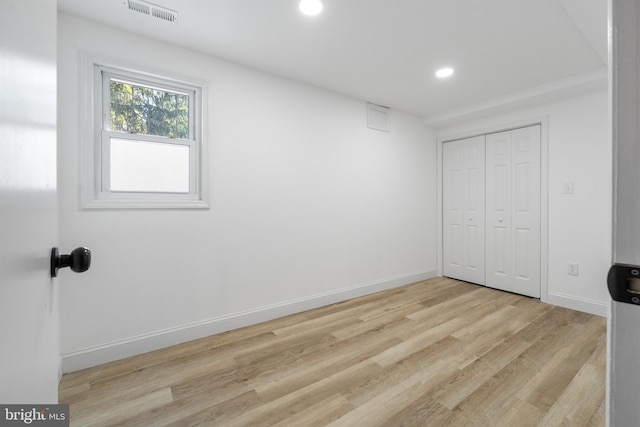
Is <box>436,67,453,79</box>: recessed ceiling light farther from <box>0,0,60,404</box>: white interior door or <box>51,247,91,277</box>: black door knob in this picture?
<box>51,247,91,277</box>: black door knob

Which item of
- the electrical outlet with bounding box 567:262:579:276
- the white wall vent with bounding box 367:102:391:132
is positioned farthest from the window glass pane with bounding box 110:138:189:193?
the electrical outlet with bounding box 567:262:579:276

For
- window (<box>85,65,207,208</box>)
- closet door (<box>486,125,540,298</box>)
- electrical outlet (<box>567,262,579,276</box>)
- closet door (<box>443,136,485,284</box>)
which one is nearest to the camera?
window (<box>85,65,207,208</box>)

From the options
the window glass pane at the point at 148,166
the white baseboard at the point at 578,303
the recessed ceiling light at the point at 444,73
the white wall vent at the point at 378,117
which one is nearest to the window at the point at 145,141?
the window glass pane at the point at 148,166

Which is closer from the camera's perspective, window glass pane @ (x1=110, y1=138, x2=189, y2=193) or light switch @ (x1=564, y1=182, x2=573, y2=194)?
window glass pane @ (x1=110, y1=138, x2=189, y2=193)

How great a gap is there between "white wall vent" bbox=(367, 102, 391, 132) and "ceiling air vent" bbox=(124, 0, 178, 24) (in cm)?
219

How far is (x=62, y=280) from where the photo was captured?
5.92ft

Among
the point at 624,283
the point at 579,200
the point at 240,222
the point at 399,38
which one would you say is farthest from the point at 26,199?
the point at 579,200

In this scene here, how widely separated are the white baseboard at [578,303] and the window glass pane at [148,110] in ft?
13.3

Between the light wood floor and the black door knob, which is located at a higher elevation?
the black door knob

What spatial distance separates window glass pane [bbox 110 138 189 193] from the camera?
2.02 m

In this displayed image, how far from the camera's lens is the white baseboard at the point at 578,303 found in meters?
2.69

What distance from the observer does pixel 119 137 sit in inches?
79.2

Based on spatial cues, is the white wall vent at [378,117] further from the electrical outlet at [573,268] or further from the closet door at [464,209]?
the electrical outlet at [573,268]

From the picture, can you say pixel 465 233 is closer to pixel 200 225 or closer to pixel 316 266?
pixel 316 266
